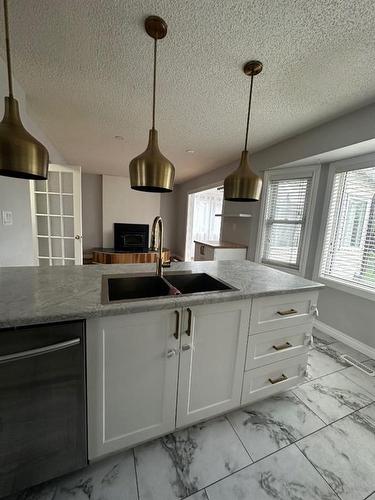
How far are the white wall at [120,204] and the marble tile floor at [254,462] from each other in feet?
18.0

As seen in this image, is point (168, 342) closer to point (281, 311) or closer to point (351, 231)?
point (281, 311)

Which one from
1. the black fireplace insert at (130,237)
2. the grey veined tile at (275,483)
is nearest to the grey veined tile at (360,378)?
the grey veined tile at (275,483)

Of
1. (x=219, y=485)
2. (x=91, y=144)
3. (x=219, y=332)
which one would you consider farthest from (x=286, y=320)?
(x=91, y=144)

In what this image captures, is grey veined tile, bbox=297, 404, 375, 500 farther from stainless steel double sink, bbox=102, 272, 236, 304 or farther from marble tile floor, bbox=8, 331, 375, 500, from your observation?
stainless steel double sink, bbox=102, 272, 236, 304

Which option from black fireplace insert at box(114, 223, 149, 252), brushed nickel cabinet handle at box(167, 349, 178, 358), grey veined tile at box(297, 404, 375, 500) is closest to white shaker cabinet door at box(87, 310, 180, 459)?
brushed nickel cabinet handle at box(167, 349, 178, 358)

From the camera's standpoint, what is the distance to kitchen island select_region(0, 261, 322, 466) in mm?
970

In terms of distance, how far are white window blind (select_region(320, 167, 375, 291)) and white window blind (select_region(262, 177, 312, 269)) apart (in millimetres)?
335

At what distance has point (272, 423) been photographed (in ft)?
4.65

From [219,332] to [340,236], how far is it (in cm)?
222

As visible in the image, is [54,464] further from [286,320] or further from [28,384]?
[286,320]

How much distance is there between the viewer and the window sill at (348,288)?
2.22 m

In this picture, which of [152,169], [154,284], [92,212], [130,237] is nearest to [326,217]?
[154,284]

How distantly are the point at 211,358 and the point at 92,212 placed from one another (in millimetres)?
5795

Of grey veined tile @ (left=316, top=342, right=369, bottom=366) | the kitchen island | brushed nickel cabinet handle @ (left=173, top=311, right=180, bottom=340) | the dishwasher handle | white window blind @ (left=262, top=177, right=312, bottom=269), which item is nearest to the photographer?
the dishwasher handle
